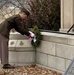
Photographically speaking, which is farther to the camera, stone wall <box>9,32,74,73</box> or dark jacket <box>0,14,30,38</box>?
dark jacket <box>0,14,30,38</box>

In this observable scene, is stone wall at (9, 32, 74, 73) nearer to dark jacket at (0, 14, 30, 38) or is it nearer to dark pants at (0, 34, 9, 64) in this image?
dark pants at (0, 34, 9, 64)

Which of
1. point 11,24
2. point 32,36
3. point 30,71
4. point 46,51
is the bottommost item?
point 30,71

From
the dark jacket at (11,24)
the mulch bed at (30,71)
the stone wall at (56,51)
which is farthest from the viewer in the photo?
the dark jacket at (11,24)

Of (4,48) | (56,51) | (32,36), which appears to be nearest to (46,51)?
(56,51)

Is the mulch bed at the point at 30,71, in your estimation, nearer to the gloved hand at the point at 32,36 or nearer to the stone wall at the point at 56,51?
the stone wall at the point at 56,51

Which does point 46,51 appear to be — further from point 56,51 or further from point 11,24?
point 11,24

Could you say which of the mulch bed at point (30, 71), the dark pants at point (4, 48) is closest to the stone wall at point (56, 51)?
the mulch bed at point (30, 71)

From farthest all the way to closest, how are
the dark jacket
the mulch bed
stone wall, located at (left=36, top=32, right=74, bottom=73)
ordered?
1. the dark jacket
2. the mulch bed
3. stone wall, located at (left=36, top=32, right=74, bottom=73)

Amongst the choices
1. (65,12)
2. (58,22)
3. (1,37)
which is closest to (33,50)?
(1,37)

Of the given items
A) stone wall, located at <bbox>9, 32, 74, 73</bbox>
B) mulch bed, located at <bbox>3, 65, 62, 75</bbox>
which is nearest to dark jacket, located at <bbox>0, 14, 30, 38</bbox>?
Result: stone wall, located at <bbox>9, 32, 74, 73</bbox>

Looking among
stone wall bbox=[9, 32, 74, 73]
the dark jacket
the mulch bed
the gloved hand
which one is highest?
the dark jacket

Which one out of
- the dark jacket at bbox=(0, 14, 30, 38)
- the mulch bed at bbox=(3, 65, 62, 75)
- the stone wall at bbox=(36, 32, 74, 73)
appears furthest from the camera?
the dark jacket at bbox=(0, 14, 30, 38)

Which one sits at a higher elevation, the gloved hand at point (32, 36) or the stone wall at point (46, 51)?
the gloved hand at point (32, 36)

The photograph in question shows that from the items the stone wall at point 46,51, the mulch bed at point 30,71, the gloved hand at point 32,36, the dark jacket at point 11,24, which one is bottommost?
the mulch bed at point 30,71
